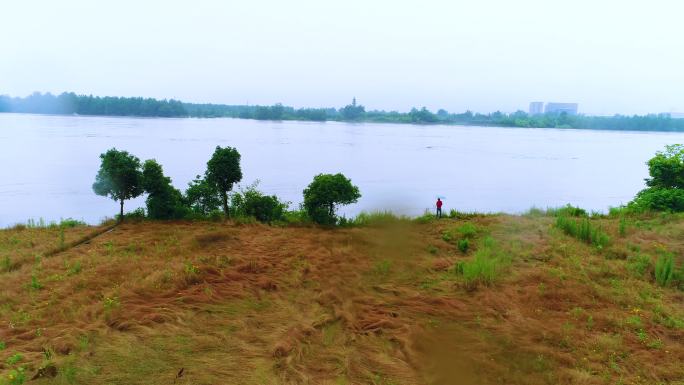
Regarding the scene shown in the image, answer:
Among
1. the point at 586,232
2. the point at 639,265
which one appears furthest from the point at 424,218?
the point at 639,265

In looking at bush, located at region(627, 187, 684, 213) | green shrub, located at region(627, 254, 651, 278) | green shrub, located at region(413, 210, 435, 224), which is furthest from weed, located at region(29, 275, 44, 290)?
bush, located at region(627, 187, 684, 213)

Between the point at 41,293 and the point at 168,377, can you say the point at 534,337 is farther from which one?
the point at 41,293

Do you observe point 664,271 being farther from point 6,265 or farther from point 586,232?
point 6,265

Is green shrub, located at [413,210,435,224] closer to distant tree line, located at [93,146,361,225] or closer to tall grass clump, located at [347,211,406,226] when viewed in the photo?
tall grass clump, located at [347,211,406,226]

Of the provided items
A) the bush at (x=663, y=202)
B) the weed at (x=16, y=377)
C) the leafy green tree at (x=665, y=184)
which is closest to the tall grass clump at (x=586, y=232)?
the bush at (x=663, y=202)

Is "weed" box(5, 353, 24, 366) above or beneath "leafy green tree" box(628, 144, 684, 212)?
beneath

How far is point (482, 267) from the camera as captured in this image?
6.64 m

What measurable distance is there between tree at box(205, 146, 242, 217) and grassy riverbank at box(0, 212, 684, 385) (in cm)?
230

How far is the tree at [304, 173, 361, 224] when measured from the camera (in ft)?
33.7

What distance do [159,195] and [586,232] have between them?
9847mm

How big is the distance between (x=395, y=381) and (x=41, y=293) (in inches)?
201

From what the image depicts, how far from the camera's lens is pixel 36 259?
7.30 m

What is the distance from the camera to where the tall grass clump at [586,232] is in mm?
8134

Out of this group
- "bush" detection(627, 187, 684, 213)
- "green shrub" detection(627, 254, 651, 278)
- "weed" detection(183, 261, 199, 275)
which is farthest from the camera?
"bush" detection(627, 187, 684, 213)
